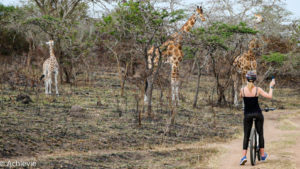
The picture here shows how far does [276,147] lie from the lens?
8.00 m

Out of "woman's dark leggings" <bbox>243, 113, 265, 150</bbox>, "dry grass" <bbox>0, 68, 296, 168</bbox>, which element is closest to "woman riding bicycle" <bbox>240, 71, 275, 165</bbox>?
"woman's dark leggings" <bbox>243, 113, 265, 150</bbox>

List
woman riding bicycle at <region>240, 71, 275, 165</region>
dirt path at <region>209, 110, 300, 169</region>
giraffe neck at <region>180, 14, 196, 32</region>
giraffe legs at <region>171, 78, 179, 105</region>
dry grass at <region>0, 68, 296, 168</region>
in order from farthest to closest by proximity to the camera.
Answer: giraffe legs at <region>171, 78, 179, 105</region>
giraffe neck at <region>180, 14, 196, 32</region>
dry grass at <region>0, 68, 296, 168</region>
dirt path at <region>209, 110, 300, 169</region>
woman riding bicycle at <region>240, 71, 275, 165</region>

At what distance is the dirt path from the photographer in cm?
638

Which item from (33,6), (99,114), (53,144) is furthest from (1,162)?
(33,6)

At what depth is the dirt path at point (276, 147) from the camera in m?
6.38

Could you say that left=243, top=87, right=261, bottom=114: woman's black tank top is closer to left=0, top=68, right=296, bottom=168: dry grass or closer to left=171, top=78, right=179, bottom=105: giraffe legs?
left=0, top=68, right=296, bottom=168: dry grass

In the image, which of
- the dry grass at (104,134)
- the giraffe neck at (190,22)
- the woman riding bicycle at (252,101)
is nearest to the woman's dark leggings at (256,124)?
the woman riding bicycle at (252,101)

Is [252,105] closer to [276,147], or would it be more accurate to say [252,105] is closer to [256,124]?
[256,124]

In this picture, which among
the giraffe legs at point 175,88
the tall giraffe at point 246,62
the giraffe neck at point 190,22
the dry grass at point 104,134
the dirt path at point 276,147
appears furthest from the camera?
the tall giraffe at point 246,62

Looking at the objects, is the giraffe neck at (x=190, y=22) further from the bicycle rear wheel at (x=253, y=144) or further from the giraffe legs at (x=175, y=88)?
the bicycle rear wheel at (x=253, y=144)

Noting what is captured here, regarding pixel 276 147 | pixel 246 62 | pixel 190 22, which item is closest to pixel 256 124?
pixel 276 147

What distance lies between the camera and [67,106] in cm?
1069

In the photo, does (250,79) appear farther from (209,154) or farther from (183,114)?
(183,114)

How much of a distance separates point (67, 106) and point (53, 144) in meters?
3.66
